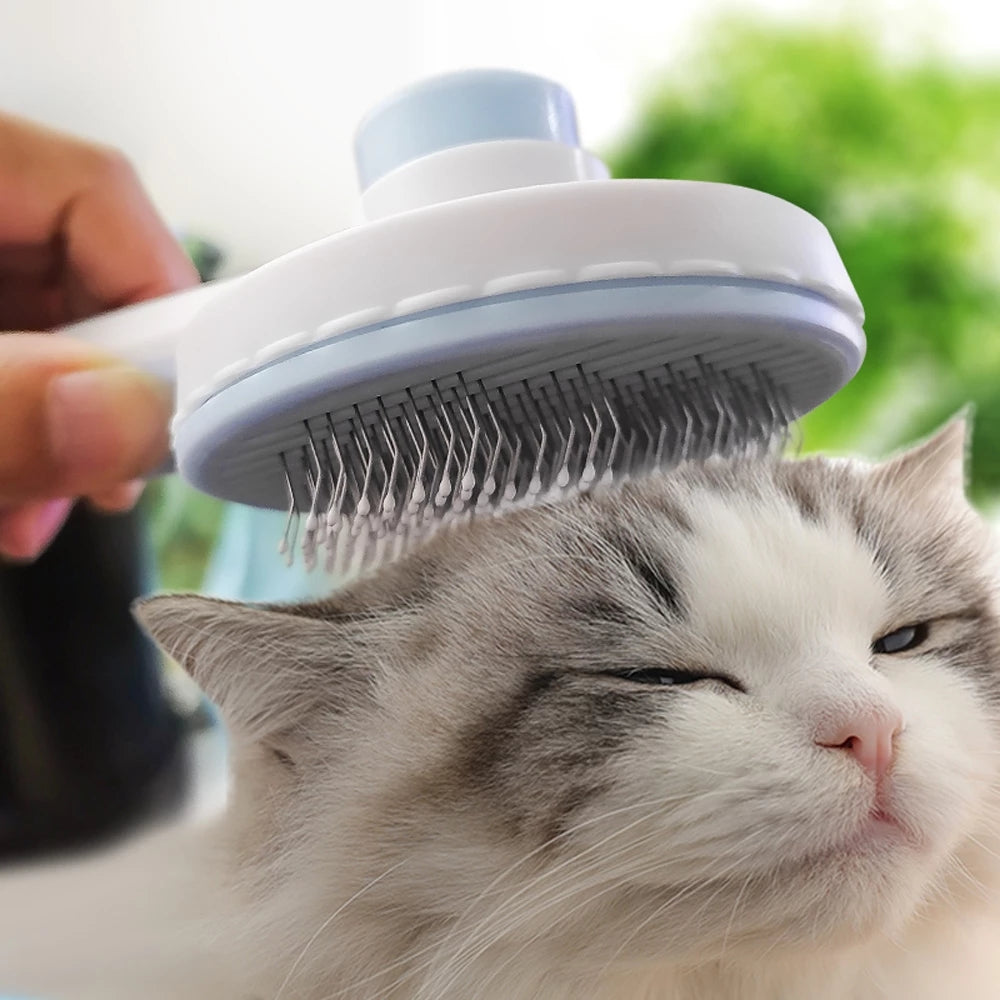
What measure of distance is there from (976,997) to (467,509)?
35 centimetres

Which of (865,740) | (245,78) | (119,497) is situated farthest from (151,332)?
(865,740)

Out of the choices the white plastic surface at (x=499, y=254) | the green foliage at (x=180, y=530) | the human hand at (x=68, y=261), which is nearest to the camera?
the white plastic surface at (x=499, y=254)

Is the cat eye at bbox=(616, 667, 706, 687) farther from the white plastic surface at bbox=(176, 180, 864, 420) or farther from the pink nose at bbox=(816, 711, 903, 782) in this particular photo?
the white plastic surface at bbox=(176, 180, 864, 420)

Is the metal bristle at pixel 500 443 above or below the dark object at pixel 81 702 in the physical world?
above

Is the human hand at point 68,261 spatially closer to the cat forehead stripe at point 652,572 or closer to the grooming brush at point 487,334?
the grooming brush at point 487,334

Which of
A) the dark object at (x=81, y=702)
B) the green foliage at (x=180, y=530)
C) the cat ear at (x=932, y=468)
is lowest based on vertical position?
the dark object at (x=81, y=702)

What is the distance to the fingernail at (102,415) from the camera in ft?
1.86

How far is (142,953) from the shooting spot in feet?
1.97

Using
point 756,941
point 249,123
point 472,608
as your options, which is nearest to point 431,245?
point 472,608

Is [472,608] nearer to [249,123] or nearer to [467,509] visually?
[467,509]

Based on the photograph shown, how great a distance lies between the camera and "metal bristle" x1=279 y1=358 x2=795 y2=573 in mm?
470

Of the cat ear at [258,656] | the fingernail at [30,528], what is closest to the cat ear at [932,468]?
the cat ear at [258,656]

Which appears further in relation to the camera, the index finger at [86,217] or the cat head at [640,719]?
the index finger at [86,217]

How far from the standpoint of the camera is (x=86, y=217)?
699 mm
